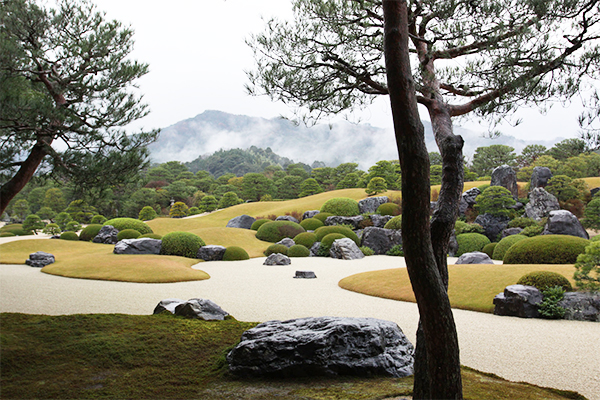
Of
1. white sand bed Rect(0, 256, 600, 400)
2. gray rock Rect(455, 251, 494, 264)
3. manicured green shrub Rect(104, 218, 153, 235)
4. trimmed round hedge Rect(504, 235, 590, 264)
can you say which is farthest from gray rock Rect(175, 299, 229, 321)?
manicured green shrub Rect(104, 218, 153, 235)

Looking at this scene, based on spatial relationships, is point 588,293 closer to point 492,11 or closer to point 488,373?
point 488,373

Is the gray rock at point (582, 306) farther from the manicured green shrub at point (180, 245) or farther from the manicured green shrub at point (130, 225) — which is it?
the manicured green shrub at point (130, 225)

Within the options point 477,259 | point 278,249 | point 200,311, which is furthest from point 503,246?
point 200,311

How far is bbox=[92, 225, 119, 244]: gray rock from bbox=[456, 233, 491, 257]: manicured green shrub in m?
14.4

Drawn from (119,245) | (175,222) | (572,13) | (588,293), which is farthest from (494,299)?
(175,222)

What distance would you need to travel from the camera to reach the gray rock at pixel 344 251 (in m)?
13.6

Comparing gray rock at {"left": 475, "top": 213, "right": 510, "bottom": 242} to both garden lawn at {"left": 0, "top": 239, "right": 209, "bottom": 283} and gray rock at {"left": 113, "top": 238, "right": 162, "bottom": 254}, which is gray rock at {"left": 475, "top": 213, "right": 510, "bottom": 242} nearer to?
garden lawn at {"left": 0, "top": 239, "right": 209, "bottom": 283}

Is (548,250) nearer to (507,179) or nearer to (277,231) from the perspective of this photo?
(277,231)

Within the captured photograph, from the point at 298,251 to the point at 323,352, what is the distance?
1134 cm

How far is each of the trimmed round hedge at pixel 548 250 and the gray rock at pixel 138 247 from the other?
35.8 feet

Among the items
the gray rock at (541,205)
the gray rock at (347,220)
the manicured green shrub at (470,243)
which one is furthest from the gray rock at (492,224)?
the gray rock at (347,220)

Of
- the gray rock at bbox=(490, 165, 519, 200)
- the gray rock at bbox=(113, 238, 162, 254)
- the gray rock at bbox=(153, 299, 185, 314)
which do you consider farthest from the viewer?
the gray rock at bbox=(490, 165, 519, 200)

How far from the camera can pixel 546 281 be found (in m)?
6.04

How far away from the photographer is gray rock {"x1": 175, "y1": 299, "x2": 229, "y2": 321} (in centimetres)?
494
